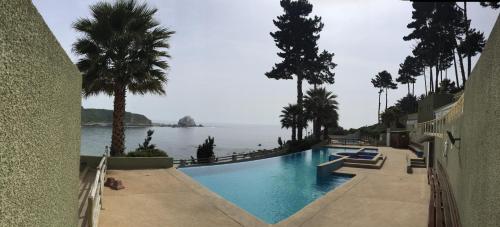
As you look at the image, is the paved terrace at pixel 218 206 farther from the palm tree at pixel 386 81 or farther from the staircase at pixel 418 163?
the palm tree at pixel 386 81

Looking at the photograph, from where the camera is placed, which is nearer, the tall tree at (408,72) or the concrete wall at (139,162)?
the concrete wall at (139,162)

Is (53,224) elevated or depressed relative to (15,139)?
depressed

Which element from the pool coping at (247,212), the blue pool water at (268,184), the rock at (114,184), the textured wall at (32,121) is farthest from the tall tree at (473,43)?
the textured wall at (32,121)

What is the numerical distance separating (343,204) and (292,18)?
1479 inches

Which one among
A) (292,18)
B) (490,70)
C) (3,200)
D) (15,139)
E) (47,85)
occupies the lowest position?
(3,200)

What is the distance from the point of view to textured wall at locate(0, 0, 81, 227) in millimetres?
2031

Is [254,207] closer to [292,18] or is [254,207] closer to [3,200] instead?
[3,200]

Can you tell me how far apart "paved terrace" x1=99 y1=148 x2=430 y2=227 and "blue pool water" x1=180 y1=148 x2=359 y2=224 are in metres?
2.11

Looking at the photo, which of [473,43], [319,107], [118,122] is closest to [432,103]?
[473,43]

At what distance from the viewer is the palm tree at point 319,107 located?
1778 inches

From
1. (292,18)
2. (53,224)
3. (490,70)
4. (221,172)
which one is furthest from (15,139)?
(292,18)

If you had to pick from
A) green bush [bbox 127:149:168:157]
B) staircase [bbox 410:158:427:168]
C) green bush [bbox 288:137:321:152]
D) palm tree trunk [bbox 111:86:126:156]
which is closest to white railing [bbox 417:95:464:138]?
staircase [bbox 410:158:427:168]

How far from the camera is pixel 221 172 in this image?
2267 cm

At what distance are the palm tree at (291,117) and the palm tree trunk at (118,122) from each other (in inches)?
1091
